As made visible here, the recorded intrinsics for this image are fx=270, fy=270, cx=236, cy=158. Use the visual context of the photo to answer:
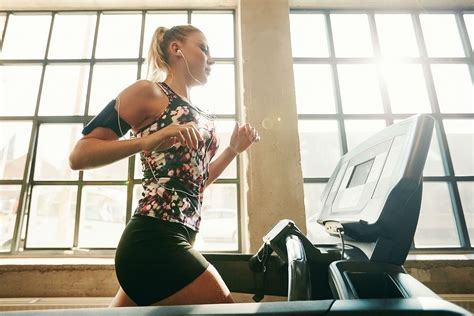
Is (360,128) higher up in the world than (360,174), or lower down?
higher up

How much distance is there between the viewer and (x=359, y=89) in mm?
2303

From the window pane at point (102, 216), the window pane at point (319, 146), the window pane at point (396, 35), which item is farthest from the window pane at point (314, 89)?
the window pane at point (102, 216)

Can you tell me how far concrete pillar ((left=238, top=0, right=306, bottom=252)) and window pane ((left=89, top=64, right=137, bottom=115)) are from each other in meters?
1.01

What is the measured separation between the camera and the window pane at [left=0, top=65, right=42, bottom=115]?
223 cm

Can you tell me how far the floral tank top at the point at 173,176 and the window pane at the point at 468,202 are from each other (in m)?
2.22

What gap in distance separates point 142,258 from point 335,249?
0.59 metres

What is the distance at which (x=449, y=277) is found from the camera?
1.67 metres

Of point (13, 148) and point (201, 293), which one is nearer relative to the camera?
point (201, 293)

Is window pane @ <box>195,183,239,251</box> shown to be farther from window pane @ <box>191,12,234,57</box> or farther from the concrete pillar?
window pane @ <box>191,12,234,57</box>

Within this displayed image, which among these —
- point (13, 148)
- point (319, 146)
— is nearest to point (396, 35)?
point (319, 146)

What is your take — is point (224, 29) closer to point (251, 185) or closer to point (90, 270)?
point (251, 185)

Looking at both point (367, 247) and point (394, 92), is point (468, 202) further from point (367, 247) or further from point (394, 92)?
point (367, 247)

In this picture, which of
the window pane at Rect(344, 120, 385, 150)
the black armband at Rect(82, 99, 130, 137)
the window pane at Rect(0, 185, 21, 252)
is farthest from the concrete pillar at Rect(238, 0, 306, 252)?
the window pane at Rect(0, 185, 21, 252)

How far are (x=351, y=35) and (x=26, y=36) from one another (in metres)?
2.94
